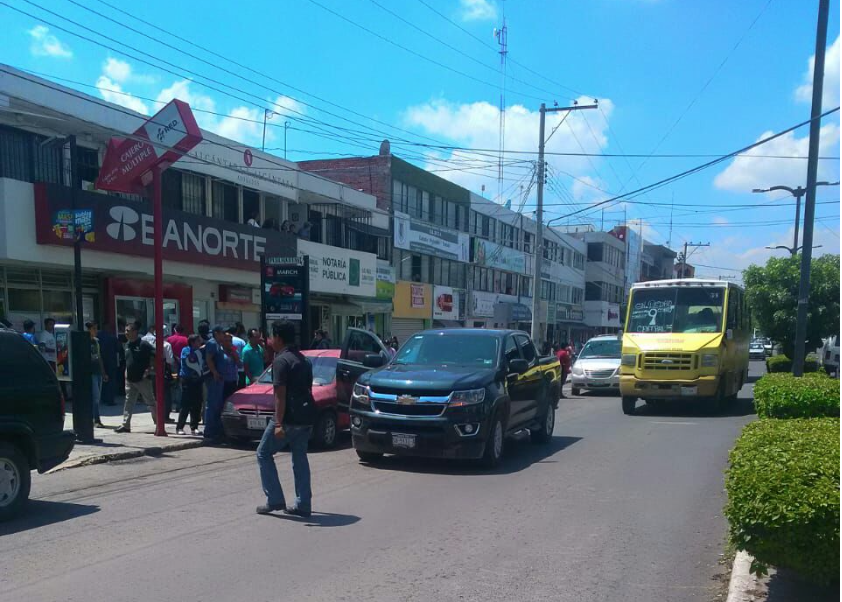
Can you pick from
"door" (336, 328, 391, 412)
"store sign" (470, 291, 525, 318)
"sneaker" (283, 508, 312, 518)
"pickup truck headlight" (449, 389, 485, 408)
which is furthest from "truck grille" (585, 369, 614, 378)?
"store sign" (470, 291, 525, 318)

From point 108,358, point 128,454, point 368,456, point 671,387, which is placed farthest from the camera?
point 671,387

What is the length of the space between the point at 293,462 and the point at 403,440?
247cm

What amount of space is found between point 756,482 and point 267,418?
7.77m

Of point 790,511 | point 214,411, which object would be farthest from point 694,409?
point 790,511

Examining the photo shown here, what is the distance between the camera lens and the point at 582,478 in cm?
891

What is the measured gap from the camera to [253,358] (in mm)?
13328

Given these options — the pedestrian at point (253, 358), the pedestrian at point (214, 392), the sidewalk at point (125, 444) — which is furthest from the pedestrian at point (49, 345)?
the pedestrian at point (214, 392)

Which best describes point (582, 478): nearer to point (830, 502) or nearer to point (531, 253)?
point (830, 502)

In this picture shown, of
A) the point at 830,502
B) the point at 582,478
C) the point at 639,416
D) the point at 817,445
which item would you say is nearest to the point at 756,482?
the point at 830,502

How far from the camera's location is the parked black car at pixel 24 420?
6652 mm

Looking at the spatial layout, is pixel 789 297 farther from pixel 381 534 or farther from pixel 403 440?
pixel 381 534

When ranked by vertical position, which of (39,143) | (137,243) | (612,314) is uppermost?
(39,143)

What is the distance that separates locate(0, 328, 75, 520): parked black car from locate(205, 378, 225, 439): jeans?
4172 mm

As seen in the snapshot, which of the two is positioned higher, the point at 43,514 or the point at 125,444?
the point at 43,514
